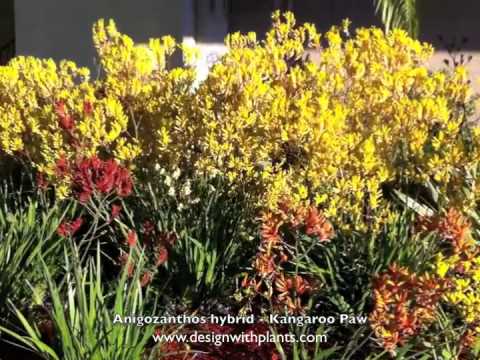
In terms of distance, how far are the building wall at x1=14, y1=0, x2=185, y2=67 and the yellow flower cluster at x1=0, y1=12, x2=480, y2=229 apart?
130 inches

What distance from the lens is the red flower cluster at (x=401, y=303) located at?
2.95 m

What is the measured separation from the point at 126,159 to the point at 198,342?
1072 millimetres

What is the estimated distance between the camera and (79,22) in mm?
8219

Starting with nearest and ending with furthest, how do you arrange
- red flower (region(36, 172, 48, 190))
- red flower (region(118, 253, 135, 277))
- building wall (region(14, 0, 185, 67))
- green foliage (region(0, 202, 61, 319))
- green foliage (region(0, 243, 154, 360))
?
green foliage (region(0, 243, 154, 360)) < red flower (region(118, 253, 135, 277)) < green foliage (region(0, 202, 61, 319)) < red flower (region(36, 172, 48, 190)) < building wall (region(14, 0, 185, 67))

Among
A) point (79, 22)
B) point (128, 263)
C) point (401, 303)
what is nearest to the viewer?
point (401, 303)

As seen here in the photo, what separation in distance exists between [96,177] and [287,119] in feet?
3.08

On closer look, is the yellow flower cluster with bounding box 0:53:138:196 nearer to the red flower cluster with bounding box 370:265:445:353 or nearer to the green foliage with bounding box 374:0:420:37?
the red flower cluster with bounding box 370:265:445:353

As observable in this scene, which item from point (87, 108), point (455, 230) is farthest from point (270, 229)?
point (87, 108)

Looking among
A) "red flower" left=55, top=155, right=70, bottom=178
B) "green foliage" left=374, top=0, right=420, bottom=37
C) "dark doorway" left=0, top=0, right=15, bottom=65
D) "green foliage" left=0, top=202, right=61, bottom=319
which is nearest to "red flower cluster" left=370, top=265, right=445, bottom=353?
"red flower" left=55, top=155, right=70, bottom=178

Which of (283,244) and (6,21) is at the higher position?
(6,21)

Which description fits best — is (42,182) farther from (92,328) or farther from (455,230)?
(455,230)

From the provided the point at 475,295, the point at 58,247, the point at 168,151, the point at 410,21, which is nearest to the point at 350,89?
the point at 168,151

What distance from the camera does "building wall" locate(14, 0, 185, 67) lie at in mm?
7793

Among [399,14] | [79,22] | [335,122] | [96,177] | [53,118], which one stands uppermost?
[79,22]
